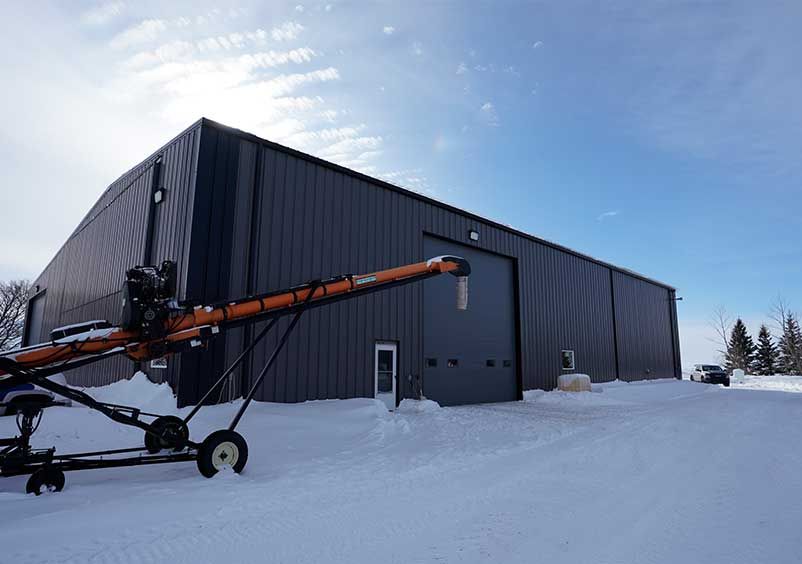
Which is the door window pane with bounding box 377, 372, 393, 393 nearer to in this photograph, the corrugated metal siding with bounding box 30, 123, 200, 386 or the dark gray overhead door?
Answer: the dark gray overhead door

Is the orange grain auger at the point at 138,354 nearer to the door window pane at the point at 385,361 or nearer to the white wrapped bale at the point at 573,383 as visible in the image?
the door window pane at the point at 385,361

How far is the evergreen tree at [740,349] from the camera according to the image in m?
52.8

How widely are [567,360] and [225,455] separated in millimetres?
17738

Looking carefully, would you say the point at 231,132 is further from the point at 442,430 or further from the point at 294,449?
the point at 442,430

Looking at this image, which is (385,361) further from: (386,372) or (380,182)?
(380,182)

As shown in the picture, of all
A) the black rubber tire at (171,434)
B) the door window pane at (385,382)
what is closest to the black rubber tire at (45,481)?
the black rubber tire at (171,434)

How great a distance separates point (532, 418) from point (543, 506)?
7.62 m

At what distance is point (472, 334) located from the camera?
16656 millimetres

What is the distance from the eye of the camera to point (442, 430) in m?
10.1

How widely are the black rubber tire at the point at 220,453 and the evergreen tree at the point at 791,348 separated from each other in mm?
60525

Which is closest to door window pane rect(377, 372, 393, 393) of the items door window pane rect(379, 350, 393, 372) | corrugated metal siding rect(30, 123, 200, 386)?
door window pane rect(379, 350, 393, 372)

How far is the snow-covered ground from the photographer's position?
3896 mm

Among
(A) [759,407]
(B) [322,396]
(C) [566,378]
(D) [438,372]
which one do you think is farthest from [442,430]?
(A) [759,407]

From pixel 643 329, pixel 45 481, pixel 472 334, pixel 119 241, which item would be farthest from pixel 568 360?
pixel 45 481
